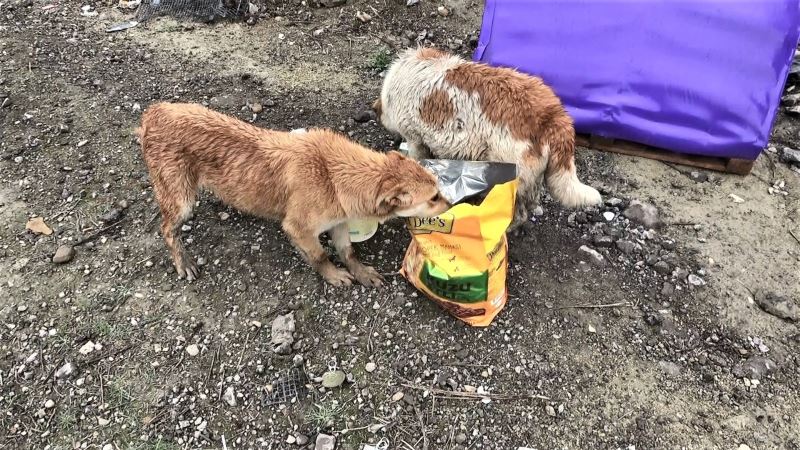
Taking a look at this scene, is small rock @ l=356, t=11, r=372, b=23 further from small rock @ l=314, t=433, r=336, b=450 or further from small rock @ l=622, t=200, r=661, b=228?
small rock @ l=314, t=433, r=336, b=450

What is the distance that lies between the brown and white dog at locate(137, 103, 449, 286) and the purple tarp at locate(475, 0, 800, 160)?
2104 mm

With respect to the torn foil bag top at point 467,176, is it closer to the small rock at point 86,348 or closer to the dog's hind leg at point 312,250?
the dog's hind leg at point 312,250

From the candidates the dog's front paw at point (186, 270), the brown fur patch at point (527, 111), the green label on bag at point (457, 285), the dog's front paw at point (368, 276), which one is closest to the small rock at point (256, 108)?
the dog's front paw at point (186, 270)

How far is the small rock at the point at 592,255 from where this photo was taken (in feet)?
14.6

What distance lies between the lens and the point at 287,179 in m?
3.96

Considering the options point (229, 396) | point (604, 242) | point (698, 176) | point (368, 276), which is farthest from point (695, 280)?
point (229, 396)

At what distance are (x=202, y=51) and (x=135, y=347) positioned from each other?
3.93 metres

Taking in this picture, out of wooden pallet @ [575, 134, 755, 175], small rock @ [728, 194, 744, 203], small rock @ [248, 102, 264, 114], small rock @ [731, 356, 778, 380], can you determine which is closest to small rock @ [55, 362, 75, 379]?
small rock @ [248, 102, 264, 114]

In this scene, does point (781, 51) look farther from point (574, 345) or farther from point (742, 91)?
point (574, 345)

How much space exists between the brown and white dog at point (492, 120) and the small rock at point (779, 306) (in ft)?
4.73

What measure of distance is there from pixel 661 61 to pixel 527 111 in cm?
176

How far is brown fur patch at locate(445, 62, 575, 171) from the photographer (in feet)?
12.9

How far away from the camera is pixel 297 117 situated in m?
5.77

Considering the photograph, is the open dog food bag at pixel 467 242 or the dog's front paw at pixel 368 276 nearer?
the open dog food bag at pixel 467 242
